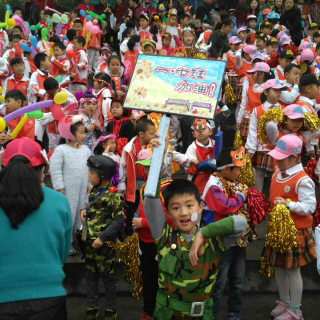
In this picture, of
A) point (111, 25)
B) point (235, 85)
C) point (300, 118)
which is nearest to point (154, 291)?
point (300, 118)

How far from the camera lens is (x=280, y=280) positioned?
14.6 ft

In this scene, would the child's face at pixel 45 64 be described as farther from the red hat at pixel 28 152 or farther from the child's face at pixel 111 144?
the red hat at pixel 28 152

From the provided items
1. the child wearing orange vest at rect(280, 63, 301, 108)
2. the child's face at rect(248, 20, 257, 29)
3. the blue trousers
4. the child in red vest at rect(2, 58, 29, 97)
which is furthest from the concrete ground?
the child's face at rect(248, 20, 257, 29)

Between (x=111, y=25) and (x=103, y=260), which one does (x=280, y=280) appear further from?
(x=111, y=25)

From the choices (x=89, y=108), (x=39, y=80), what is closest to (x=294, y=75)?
(x=89, y=108)

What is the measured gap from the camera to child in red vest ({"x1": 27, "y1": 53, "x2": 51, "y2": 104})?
7.85 metres

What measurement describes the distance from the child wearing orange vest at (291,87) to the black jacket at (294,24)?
6.44 metres

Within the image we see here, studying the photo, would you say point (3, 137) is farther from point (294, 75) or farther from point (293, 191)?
point (294, 75)

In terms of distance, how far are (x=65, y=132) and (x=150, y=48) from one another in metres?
4.02

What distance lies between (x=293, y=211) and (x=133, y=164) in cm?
176

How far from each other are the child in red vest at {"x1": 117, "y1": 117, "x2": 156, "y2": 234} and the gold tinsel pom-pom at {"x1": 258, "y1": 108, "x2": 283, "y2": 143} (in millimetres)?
1355

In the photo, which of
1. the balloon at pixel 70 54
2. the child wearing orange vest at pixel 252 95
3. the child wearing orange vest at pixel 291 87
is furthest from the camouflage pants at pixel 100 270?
the balloon at pixel 70 54

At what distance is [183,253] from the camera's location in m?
3.11

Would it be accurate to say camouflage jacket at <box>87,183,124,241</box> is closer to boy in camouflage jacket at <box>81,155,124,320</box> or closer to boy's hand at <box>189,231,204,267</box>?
boy in camouflage jacket at <box>81,155,124,320</box>
